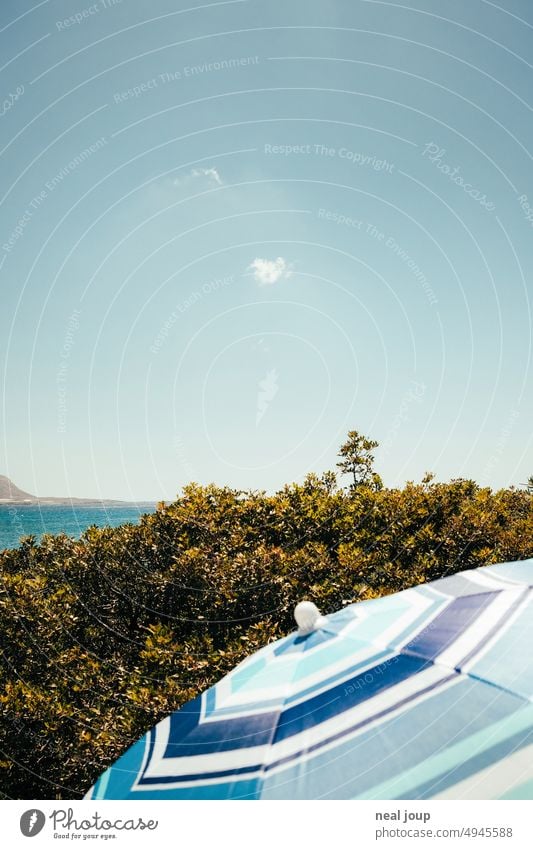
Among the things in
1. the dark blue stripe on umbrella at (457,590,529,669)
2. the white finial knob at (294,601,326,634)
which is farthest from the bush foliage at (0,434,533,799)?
the dark blue stripe on umbrella at (457,590,529,669)

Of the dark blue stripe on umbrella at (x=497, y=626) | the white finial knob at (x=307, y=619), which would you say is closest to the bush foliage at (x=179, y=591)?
the white finial knob at (x=307, y=619)

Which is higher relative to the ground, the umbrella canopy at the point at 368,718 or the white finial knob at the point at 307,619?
the white finial knob at the point at 307,619

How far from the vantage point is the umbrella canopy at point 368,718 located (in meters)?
2.28

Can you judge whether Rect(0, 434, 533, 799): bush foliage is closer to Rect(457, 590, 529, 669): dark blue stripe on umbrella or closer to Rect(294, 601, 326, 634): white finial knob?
Rect(294, 601, 326, 634): white finial knob

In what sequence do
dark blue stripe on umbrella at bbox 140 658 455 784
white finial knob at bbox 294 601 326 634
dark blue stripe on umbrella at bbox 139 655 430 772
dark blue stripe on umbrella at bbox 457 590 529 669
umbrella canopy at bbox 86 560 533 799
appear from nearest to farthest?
umbrella canopy at bbox 86 560 533 799 → dark blue stripe on umbrella at bbox 140 658 455 784 → dark blue stripe on umbrella at bbox 139 655 430 772 → dark blue stripe on umbrella at bbox 457 590 529 669 → white finial knob at bbox 294 601 326 634

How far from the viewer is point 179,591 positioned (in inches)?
303

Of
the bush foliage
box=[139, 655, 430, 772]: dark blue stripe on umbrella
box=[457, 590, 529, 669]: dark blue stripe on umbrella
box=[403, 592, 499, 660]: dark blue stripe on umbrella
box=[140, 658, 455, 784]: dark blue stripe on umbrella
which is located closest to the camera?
box=[140, 658, 455, 784]: dark blue stripe on umbrella

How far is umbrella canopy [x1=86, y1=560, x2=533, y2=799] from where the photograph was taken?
228 cm

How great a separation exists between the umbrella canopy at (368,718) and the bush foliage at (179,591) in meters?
3.55

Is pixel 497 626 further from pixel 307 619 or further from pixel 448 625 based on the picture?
pixel 307 619

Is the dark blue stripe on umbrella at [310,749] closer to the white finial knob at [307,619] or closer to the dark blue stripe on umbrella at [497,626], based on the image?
the dark blue stripe on umbrella at [497,626]

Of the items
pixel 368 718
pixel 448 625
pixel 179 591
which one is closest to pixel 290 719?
pixel 368 718

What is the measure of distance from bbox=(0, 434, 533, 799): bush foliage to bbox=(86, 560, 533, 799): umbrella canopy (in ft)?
11.6
